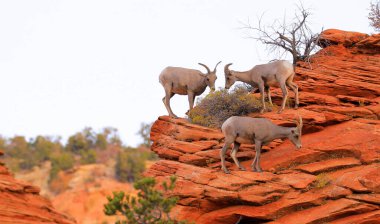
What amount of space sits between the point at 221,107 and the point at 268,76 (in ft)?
6.25

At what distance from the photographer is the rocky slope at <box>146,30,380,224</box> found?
17.7 metres

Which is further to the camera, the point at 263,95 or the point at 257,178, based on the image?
the point at 263,95

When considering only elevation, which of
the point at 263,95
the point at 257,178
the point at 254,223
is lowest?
the point at 254,223

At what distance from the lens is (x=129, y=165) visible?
79.6 metres

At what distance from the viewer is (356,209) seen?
17188mm

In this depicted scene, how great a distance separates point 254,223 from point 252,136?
239cm

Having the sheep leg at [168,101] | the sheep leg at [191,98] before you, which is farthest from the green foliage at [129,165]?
the sheep leg at [191,98]

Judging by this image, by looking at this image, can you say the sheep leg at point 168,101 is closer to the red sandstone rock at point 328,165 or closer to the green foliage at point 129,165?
the red sandstone rock at point 328,165

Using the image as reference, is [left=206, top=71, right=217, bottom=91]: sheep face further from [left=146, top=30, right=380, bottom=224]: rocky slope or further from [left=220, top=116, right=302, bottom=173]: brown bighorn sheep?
[left=220, top=116, right=302, bottom=173]: brown bighorn sheep

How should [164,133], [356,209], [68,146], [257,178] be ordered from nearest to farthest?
[356,209] < [257,178] < [164,133] < [68,146]

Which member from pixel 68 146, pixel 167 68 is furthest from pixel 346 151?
pixel 68 146

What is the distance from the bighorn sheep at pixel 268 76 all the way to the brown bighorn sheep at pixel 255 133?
1.94 m

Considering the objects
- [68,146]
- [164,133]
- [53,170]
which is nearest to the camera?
[164,133]

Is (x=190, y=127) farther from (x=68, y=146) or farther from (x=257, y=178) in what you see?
(x=68, y=146)
